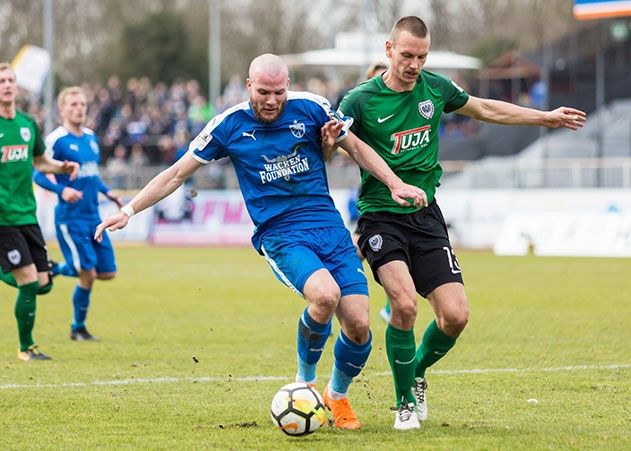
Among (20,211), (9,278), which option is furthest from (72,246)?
(20,211)

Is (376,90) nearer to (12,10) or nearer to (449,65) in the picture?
(449,65)

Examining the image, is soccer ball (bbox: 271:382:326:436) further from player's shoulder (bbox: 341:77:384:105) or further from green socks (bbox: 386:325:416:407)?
player's shoulder (bbox: 341:77:384:105)

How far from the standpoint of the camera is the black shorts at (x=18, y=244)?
11.3 m

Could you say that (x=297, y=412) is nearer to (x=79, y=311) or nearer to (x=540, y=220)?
(x=79, y=311)

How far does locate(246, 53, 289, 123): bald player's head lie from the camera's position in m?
7.46

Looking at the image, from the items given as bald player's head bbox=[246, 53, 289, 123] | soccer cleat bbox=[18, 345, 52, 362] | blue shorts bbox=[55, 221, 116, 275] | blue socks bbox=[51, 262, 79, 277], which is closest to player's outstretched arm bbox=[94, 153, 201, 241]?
bald player's head bbox=[246, 53, 289, 123]

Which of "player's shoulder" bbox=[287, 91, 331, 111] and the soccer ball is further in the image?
"player's shoulder" bbox=[287, 91, 331, 111]

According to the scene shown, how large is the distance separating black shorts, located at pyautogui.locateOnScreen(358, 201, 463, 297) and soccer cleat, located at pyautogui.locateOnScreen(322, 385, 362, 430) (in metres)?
0.82

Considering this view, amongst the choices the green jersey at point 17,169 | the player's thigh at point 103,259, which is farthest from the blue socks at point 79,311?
the green jersey at point 17,169

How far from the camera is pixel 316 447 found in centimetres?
713

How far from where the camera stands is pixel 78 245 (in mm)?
13352

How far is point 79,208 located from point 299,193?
6212 millimetres

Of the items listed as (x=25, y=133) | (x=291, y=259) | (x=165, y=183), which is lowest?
(x=291, y=259)

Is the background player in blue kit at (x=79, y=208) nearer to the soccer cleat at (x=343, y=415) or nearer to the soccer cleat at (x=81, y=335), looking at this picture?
the soccer cleat at (x=81, y=335)
